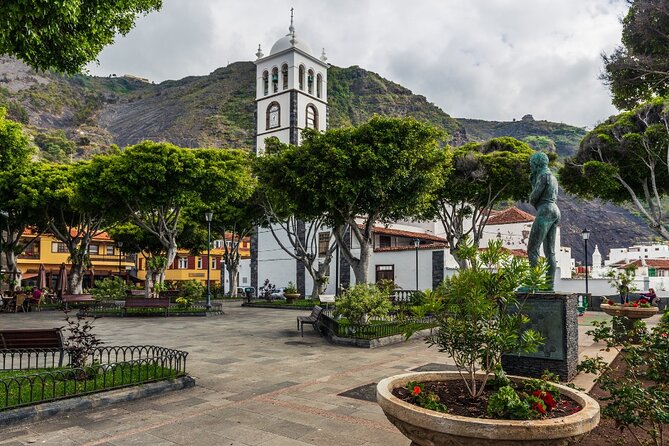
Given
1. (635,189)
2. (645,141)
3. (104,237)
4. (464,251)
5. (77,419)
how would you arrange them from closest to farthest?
(464,251) < (77,419) < (645,141) < (635,189) < (104,237)

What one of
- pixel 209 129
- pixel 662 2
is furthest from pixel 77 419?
pixel 209 129

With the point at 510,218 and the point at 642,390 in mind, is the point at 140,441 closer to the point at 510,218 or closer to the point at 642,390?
the point at 642,390

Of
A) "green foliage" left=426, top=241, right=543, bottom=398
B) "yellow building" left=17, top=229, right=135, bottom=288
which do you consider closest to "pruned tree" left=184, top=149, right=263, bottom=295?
"yellow building" left=17, top=229, right=135, bottom=288

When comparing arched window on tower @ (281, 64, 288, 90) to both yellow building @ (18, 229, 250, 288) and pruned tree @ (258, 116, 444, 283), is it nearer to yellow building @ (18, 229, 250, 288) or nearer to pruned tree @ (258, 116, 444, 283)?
yellow building @ (18, 229, 250, 288)

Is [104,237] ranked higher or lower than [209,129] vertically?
lower

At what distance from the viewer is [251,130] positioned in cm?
9538

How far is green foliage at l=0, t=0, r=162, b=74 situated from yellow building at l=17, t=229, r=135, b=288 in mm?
35508

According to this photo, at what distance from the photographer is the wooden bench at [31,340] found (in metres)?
8.23

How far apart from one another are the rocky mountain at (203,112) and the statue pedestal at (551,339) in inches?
3329

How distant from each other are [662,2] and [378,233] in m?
25.9

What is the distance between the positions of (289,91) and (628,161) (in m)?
25.6

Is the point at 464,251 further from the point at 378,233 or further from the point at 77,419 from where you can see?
the point at 378,233

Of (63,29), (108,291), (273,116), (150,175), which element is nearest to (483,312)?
(63,29)

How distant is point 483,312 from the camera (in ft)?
13.3
